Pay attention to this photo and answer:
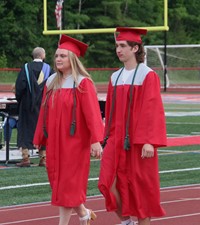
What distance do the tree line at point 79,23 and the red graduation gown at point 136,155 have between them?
1895 inches

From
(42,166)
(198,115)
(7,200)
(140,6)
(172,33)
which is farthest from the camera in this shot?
(172,33)

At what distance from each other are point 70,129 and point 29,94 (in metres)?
5.88

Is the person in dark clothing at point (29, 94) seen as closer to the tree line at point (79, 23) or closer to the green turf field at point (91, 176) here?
the green turf field at point (91, 176)

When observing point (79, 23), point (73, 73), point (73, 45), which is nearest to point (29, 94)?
point (73, 45)

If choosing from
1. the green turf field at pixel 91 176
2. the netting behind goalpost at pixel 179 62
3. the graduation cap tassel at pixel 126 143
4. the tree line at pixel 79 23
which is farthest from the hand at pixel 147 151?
the tree line at pixel 79 23

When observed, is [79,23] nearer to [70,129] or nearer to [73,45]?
[73,45]

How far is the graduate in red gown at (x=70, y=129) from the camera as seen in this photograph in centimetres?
876

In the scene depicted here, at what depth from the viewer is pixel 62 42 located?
9.04 m

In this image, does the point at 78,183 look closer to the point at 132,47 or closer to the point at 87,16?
the point at 132,47

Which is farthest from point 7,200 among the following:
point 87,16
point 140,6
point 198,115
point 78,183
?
point 140,6

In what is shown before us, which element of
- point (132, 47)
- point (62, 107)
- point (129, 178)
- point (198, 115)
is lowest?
point (198, 115)

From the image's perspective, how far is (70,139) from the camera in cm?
876

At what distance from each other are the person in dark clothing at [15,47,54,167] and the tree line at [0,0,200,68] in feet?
137

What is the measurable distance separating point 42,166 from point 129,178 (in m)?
6.59
